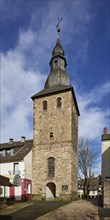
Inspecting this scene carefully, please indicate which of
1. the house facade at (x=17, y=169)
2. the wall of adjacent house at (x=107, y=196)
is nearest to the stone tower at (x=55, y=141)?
the house facade at (x=17, y=169)

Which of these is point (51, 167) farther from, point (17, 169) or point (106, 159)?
point (106, 159)

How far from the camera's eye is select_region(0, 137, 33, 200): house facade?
2894cm

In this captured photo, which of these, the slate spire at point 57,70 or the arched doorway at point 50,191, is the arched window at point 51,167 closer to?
the arched doorway at point 50,191

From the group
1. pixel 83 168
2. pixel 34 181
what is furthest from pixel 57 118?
pixel 83 168

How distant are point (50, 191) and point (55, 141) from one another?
6.27 metres

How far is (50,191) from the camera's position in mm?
31219

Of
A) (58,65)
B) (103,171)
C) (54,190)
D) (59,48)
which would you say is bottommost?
(54,190)

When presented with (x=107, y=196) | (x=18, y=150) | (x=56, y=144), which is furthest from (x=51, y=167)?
(x=107, y=196)

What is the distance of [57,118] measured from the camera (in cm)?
3228

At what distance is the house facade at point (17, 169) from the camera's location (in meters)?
28.9

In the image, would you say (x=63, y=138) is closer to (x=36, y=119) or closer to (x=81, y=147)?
(x=36, y=119)

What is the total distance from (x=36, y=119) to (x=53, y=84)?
18.4 feet

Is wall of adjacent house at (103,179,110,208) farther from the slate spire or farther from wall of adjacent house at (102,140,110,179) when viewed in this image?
the slate spire

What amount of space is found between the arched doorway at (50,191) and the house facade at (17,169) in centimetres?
212
